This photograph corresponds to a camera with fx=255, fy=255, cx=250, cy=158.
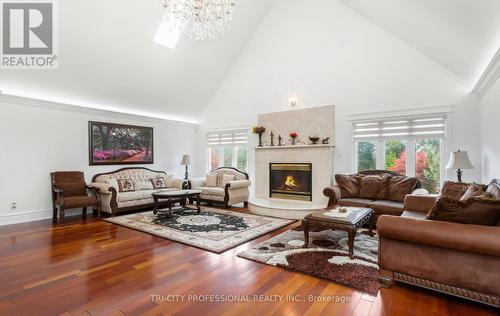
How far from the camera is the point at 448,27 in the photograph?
3.39m

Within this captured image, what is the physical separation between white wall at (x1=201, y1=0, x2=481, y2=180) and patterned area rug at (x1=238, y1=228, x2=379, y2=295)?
8.05 ft

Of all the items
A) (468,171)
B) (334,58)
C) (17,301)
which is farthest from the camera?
(334,58)

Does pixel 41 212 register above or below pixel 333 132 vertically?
below

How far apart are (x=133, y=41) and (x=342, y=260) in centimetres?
551

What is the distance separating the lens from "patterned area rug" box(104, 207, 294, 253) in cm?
377

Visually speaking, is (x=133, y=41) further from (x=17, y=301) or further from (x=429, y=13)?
(x=429, y=13)

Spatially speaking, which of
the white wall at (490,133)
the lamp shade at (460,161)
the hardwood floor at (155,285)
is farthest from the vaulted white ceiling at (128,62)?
the lamp shade at (460,161)

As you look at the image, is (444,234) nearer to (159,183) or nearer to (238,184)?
(238,184)

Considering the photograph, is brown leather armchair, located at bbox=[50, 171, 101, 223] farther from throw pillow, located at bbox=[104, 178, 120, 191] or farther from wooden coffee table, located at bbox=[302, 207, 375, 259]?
wooden coffee table, located at bbox=[302, 207, 375, 259]

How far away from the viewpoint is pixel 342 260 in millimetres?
3004

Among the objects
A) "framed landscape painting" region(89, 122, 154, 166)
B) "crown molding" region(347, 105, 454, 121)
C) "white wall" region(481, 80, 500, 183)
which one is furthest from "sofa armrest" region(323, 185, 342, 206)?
"framed landscape painting" region(89, 122, 154, 166)

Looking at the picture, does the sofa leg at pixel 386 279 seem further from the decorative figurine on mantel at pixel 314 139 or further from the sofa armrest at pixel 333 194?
the decorative figurine on mantel at pixel 314 139

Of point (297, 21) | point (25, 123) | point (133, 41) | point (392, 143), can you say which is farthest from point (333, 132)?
point (25, 123)

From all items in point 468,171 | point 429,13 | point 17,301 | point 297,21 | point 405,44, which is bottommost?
point 17,301
